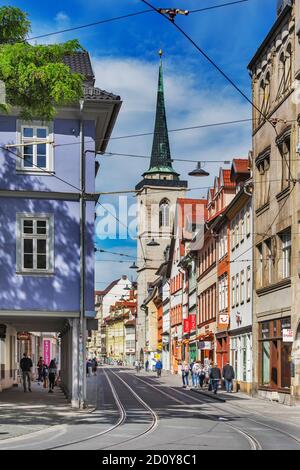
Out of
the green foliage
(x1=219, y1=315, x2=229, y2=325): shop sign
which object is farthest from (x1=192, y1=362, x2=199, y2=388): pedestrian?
the green foliage

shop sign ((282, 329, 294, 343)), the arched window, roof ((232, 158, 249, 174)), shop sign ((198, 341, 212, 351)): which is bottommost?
shop sign ((198, 341, 212, 351))

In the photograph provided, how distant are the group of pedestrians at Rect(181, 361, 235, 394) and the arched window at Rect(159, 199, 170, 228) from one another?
311 feet

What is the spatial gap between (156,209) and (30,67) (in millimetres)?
130963

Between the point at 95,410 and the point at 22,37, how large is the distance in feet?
42.0

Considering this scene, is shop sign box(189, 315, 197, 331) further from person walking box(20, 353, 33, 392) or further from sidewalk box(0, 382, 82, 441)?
sidewalk box(0, 382, 82, 441)

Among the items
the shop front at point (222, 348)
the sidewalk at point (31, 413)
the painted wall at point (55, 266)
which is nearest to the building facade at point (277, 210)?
the painted wall at point (55, 266)

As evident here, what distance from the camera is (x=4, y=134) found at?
30250 mm

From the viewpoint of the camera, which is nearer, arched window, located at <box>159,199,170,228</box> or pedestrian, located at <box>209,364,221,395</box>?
pedestrian, located at <box>209,364,221,395</box>

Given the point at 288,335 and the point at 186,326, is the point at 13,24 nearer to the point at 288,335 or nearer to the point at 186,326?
the point at 288,335

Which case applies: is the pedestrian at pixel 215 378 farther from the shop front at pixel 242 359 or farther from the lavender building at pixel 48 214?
the lavender building at pixel 48 214

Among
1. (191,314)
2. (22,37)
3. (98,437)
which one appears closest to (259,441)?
(98,437)

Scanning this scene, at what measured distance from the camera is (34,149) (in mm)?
30516

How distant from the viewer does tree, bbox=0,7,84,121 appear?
68.7 ft

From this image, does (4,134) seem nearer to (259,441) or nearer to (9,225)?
(9,225)
